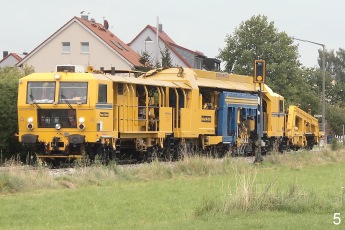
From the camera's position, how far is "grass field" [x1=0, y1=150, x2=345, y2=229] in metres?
12.0

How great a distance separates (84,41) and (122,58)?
4.58 metres

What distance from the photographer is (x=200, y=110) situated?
100 ft

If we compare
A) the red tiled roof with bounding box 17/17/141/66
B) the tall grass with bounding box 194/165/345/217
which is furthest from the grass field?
the red tiled roof with bounding box 17/17/141/66

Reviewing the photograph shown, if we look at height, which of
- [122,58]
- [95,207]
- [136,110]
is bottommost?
[95,207]

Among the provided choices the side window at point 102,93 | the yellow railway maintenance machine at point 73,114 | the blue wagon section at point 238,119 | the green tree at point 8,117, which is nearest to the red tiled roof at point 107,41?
the blue wagon section at point 238,119

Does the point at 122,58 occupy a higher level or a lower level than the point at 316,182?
higher

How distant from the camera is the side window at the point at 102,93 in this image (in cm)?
2452

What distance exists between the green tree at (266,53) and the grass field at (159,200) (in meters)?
63.3

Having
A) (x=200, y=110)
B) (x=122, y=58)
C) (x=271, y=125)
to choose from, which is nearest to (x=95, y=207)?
(x=200, y=110)

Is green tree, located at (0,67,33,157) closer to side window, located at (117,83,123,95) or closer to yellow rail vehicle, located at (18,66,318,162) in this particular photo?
yellow rail vehicle, located at (18,66,318,162)

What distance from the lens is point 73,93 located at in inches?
975

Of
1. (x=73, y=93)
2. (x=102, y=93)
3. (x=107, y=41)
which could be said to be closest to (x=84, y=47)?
(x=107, y=41)

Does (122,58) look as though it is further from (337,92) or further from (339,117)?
(337,92)

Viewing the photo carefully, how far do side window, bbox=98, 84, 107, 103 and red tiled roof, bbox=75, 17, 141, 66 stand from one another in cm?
4058
